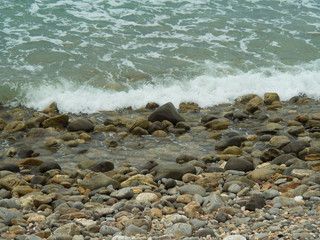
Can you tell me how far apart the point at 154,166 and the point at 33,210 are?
2.14m

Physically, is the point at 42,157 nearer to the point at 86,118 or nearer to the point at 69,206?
the point at 86,118

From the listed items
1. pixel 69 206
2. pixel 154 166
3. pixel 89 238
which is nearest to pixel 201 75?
pixel 154 166

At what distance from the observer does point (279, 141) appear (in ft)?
25.9

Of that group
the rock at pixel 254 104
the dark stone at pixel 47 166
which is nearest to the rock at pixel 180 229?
the dark stone at pixel 47 166

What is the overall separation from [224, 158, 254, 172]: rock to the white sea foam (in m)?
3.41

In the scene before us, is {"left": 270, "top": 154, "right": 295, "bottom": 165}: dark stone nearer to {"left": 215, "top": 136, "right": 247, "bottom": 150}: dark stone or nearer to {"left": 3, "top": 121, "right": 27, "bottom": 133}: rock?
{"left": 215, "top": 136, "right": 247, "bottom": 150}: dark stone

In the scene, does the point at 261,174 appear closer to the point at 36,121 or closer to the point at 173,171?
the point at 173,171

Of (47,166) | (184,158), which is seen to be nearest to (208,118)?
(184,158)

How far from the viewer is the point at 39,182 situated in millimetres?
6523

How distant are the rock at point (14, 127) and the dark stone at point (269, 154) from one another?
421 centimetres

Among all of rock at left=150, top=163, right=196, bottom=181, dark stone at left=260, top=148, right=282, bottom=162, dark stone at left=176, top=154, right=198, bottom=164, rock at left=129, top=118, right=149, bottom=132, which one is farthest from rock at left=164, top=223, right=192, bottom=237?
rock at left=129, top=118, right=149, bottom=132

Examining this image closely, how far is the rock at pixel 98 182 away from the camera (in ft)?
20.2

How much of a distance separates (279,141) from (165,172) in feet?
7.86

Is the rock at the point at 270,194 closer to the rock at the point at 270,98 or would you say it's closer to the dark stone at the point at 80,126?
the dark stone at the point at 80,126
